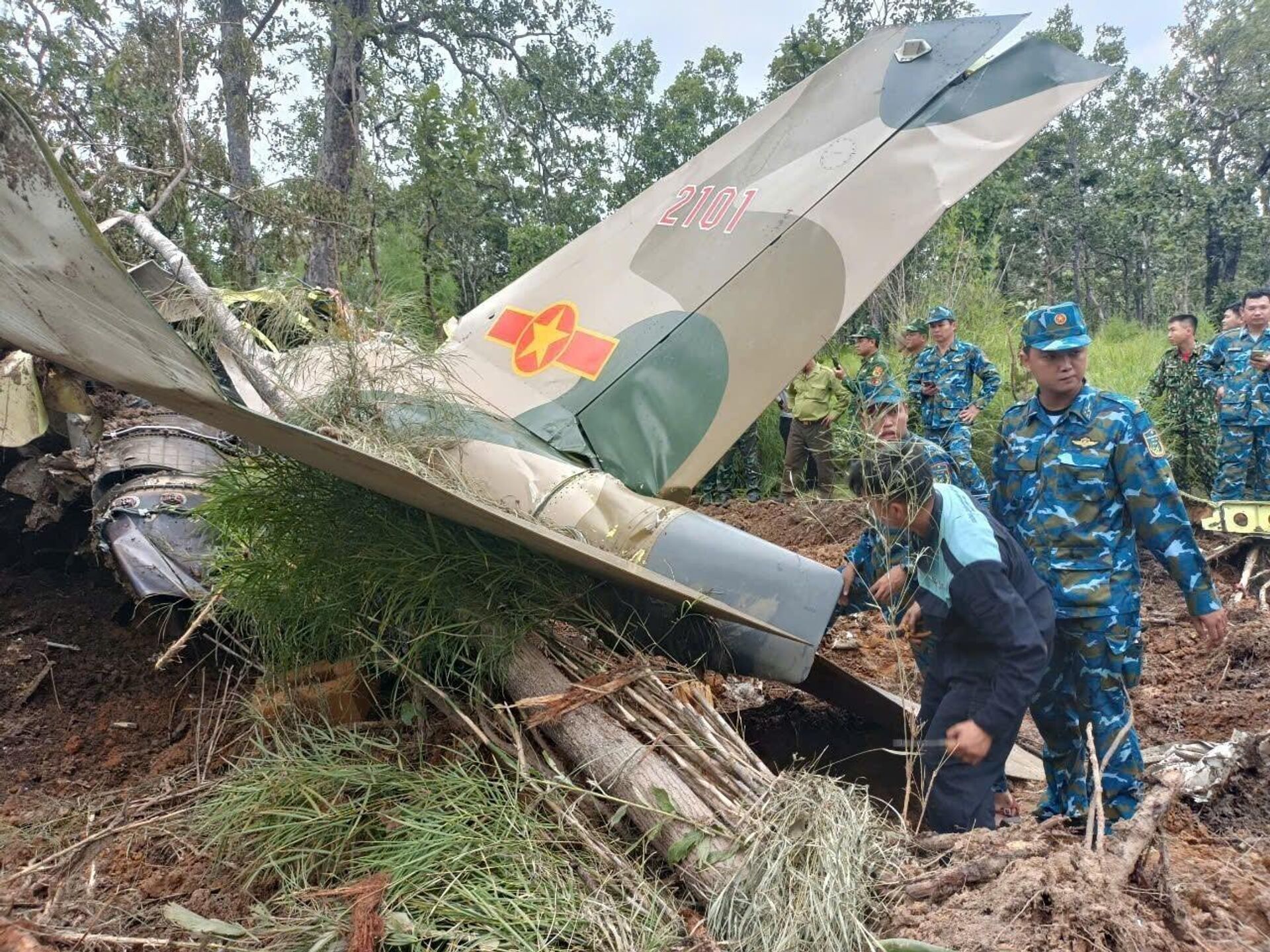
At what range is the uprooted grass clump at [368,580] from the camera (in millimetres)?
2660

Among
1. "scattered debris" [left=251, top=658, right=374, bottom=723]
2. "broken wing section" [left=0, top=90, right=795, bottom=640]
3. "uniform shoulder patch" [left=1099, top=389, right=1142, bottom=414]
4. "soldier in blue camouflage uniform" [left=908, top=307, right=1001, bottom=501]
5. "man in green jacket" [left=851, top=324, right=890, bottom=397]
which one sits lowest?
"soldier in blue camouflage uniform" [left=908, top=307, right=1001, bottom=501]

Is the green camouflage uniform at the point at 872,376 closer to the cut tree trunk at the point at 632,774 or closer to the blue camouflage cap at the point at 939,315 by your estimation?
the blue camouflage cap at the point at 939,315

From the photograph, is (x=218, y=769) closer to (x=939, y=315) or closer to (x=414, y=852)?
(x=414, y=852)

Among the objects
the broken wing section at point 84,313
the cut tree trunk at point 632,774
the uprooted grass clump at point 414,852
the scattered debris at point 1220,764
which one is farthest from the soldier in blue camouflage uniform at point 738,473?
the broken wing section at point 84,313

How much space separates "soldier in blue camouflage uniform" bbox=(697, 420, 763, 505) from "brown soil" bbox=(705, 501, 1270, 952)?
5277 mm

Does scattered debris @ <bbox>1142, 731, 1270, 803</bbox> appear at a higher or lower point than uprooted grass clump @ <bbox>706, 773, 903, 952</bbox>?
lower

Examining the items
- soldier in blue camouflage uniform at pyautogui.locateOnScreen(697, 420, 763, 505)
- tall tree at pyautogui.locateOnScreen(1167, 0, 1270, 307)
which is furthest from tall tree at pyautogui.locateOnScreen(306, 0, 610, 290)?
tall tree at pyautogui.locateOnScreen(1167, 0, 1270, 307)

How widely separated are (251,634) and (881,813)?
2.40m

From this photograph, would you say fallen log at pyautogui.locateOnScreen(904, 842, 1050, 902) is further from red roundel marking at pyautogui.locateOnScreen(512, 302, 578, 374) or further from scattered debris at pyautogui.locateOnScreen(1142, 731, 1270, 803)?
red roundel marking at pyautogui.locateOnScreen(512, 302, 578, 374)

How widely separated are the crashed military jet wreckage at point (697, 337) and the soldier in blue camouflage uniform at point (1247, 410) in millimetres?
4320

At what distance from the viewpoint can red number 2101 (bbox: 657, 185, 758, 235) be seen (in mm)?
3867

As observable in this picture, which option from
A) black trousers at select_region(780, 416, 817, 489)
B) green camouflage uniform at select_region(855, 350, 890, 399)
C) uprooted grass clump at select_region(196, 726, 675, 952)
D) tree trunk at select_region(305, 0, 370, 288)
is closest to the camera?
uprooted grass clump at select_region(196, 726, 675, 952)

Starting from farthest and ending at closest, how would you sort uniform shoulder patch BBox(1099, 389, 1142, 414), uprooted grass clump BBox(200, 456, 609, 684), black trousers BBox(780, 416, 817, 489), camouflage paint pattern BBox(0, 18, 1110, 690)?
black trousers BBox(780, 416, 817, 489)
uniform shoulder patch BBox(1099, 389, 1142, 414)
camouflage paint pattern BBox(0, 18, 1110, 690)
uprooted grass clump BBox(200, 456, 609, 684)

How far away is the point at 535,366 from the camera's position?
12.8ft
